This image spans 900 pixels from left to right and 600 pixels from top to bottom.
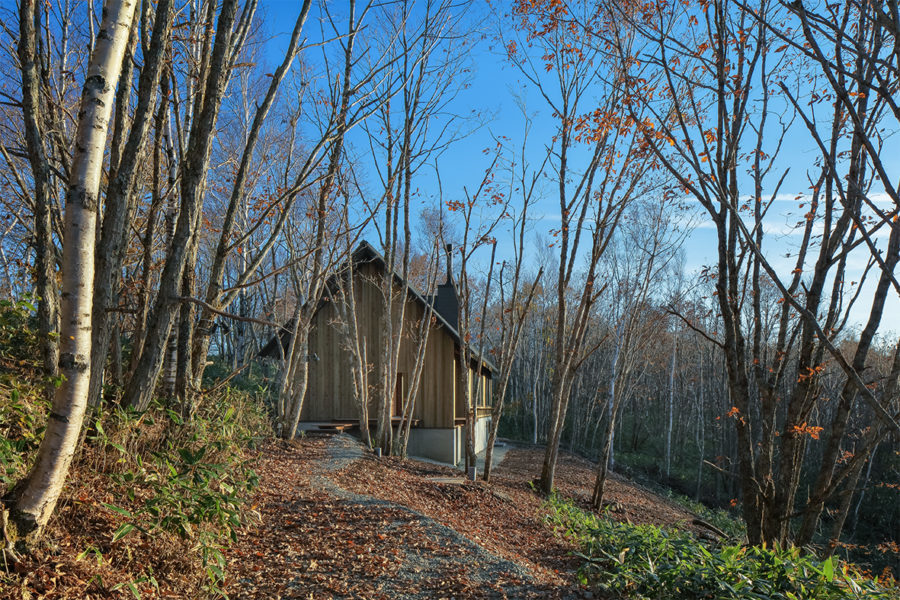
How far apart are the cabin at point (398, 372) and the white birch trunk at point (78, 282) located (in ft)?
43.3

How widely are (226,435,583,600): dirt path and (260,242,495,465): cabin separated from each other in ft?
33.5

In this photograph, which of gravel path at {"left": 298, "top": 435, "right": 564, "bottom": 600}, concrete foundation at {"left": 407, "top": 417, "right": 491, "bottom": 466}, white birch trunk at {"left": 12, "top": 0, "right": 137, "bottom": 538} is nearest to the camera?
white birch trunk at {"left": 12, "top": 0, "right": 137, "bottom": 538}

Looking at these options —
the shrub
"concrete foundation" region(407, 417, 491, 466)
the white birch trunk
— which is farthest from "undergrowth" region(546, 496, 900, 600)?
"concrete foundation" region(407, 417, 491, 466)

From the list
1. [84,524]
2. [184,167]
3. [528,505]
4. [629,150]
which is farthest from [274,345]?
[84,524]

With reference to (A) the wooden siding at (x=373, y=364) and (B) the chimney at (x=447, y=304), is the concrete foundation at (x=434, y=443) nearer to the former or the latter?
(A) the wooden siding at (x=373, y=364)

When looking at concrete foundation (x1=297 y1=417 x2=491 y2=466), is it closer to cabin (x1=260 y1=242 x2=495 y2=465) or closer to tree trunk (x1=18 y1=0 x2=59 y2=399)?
cabin (x1=260 y1=242 x2=495 y2=465)

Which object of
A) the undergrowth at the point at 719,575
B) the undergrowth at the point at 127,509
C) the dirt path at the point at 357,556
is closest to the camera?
the undergrowth at the point at 127,509

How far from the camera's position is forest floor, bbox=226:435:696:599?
435 centimetres

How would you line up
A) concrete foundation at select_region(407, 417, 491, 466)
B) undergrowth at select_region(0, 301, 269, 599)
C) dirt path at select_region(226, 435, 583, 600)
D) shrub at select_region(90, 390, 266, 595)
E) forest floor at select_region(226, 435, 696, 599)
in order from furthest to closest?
1. concrete foundation at select_region(407, 417, 491, 466)
2. forest floor at select_region(226, 435, 696, 599)
3. dirt path at select_region(226, 435, 583, 600)
4. shrub at select_region(90, 390, 266, 595)
5. undergrowth at select_region(0, 301, 269, 599)

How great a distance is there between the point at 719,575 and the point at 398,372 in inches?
557

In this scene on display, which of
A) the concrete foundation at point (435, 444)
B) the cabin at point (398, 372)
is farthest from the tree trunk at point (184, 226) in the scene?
the concrete foundation at point (435, 444)

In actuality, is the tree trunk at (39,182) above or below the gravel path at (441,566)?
above

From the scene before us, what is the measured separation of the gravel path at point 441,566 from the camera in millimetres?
4457

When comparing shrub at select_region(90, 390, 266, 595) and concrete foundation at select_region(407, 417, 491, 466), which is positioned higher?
shrub at select_region(90, 390, 266, 595)
